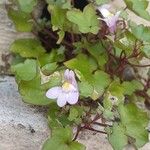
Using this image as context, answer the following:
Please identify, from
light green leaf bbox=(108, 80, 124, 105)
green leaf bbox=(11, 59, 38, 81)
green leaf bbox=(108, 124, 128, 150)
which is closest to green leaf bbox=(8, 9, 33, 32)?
green leaf bbox=(11, 59, 38, 81)

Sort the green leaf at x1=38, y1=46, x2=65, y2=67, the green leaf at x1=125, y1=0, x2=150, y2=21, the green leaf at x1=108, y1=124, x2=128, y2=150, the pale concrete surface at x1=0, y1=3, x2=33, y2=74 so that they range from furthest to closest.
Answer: the pale concrete surface at x1=0, y1=3, x2=33, y2=74 < the green leaf at x1=38, y1=46, x2=65, y2=67 < the green leaf at x1=125, y1=0, x2=150, y2=21 < the green leaf at x1=108, y1=124, x2=128, y2=150

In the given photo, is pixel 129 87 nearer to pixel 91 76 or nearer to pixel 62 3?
pixel 91 76

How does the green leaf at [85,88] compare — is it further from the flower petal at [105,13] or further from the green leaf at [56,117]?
the flower petal at [105,13]

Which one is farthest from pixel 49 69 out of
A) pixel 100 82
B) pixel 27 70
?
pixel 100 82

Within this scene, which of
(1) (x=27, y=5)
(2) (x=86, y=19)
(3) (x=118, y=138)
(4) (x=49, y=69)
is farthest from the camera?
(1) (x=27, y=5)

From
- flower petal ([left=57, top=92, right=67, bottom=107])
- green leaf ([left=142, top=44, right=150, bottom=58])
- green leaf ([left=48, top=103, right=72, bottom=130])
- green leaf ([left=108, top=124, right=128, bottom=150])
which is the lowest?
green leaf ([left=48, top=103, right=72, bottom=130])

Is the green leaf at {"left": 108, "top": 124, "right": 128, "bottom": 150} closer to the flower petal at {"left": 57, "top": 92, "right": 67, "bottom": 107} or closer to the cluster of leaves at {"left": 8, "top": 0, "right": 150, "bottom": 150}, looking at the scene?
the cluster of leaves at {"left": 8, "top": 0, "right": 150, "bottom": 150}

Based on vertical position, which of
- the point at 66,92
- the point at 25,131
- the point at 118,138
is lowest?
the point at 25,131
